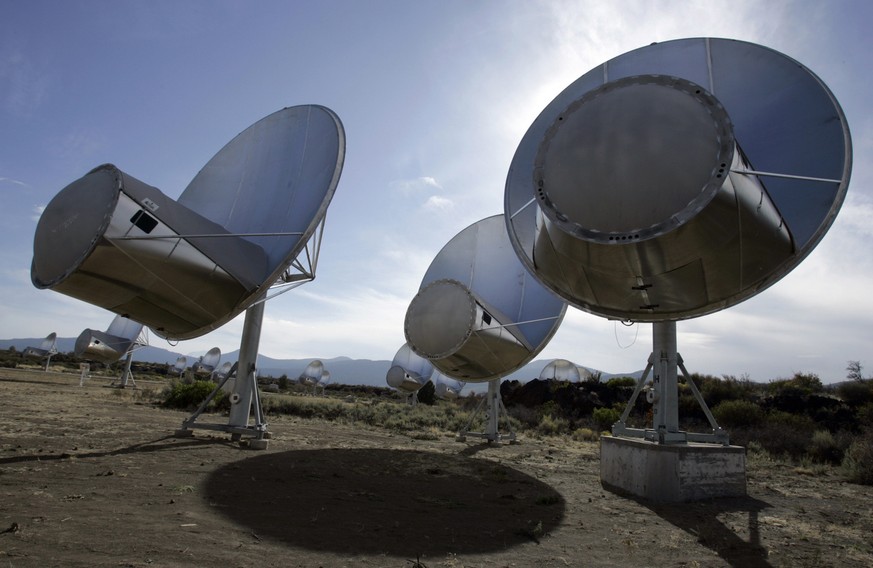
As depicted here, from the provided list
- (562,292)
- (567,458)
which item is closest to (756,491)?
(567,458)

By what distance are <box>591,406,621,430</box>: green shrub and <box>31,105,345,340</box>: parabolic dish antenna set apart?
16299 mm

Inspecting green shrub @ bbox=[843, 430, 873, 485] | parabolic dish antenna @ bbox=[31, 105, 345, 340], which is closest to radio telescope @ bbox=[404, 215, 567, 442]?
parabolic dish antenna @ bbox=[31, 105, 345, 340]

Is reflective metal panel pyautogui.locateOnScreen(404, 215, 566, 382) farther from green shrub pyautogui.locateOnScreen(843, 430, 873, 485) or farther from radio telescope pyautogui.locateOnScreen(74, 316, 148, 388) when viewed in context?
radio telescope pyautogui.locateOnScreen(74, 316, 148, 388)

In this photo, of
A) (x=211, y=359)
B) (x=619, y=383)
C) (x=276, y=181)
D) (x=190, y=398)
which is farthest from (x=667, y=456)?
(x=211, y=359)

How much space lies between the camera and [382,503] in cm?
719

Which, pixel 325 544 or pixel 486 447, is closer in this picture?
pixel 325 544

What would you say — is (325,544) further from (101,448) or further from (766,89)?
(766,89)

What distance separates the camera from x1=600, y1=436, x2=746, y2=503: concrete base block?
8.48 m

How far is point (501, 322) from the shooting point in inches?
550

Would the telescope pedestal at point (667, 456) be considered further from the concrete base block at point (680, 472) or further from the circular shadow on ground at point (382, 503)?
Answer: the circular shadow on ground at point (382, 503)

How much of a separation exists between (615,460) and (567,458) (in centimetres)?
419

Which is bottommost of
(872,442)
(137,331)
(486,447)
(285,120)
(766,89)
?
(486,447)

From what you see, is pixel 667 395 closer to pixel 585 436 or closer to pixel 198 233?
pixel 198 233

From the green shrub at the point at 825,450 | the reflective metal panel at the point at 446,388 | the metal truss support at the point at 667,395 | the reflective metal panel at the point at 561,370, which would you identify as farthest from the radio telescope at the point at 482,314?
the reflective metal panel at the point at 561,370
